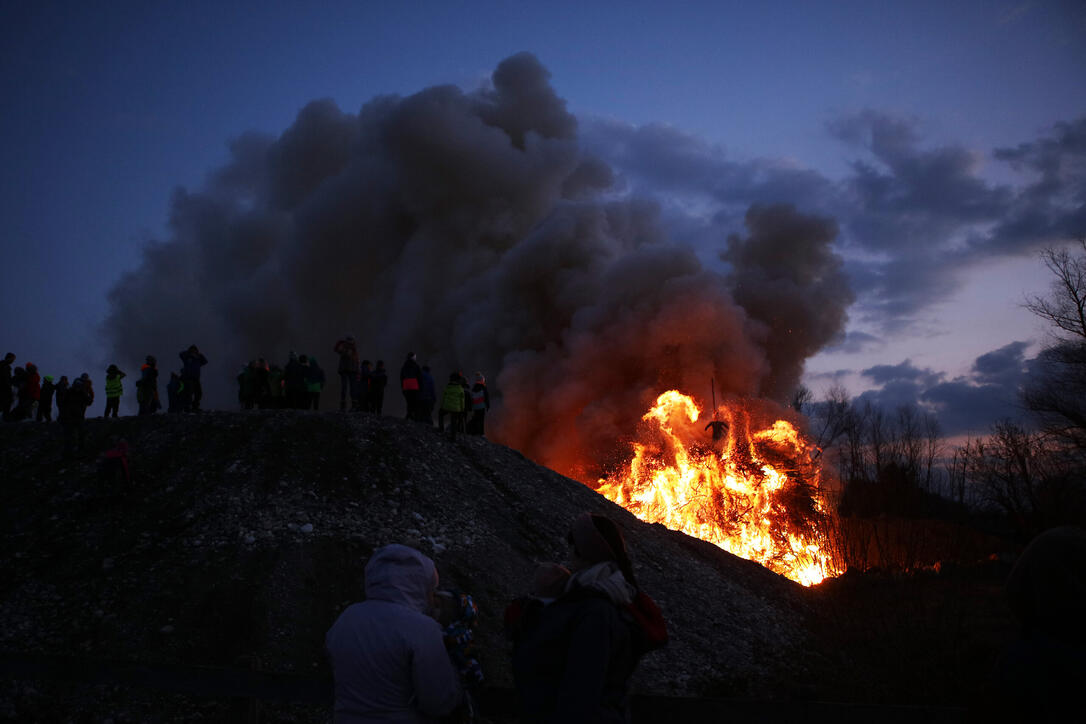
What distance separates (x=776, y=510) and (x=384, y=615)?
25.3 meters

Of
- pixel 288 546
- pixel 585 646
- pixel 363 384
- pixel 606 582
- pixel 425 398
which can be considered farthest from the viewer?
pixel 363 384

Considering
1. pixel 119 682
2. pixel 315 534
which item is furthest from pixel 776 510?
pixel 119 682

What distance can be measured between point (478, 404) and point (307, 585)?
31.0ft

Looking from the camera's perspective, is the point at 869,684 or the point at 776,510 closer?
the point at 869,684

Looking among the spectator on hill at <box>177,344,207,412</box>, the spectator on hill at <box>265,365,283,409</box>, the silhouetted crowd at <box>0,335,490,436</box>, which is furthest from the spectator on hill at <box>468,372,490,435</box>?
the spectator on hill at <box>177,344,207,412</box>

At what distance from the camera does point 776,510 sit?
25.9 m

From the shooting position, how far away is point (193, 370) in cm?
1819

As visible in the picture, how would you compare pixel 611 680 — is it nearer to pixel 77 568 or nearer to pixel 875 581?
pixel 77 568

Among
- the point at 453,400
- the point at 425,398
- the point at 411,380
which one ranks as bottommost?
the point at 453,400

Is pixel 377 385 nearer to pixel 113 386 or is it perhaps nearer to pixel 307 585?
pixel 113 386

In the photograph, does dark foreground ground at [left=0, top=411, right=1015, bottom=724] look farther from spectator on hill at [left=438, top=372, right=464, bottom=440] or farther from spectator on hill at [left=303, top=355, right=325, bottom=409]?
spectator on hill at [left=303, top=355, right=325, bottom=409]

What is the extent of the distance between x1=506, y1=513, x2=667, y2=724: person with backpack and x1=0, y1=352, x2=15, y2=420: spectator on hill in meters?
21.0

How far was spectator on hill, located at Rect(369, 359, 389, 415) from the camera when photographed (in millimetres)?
19266

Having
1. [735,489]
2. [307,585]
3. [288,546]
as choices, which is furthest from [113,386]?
[735,489]
